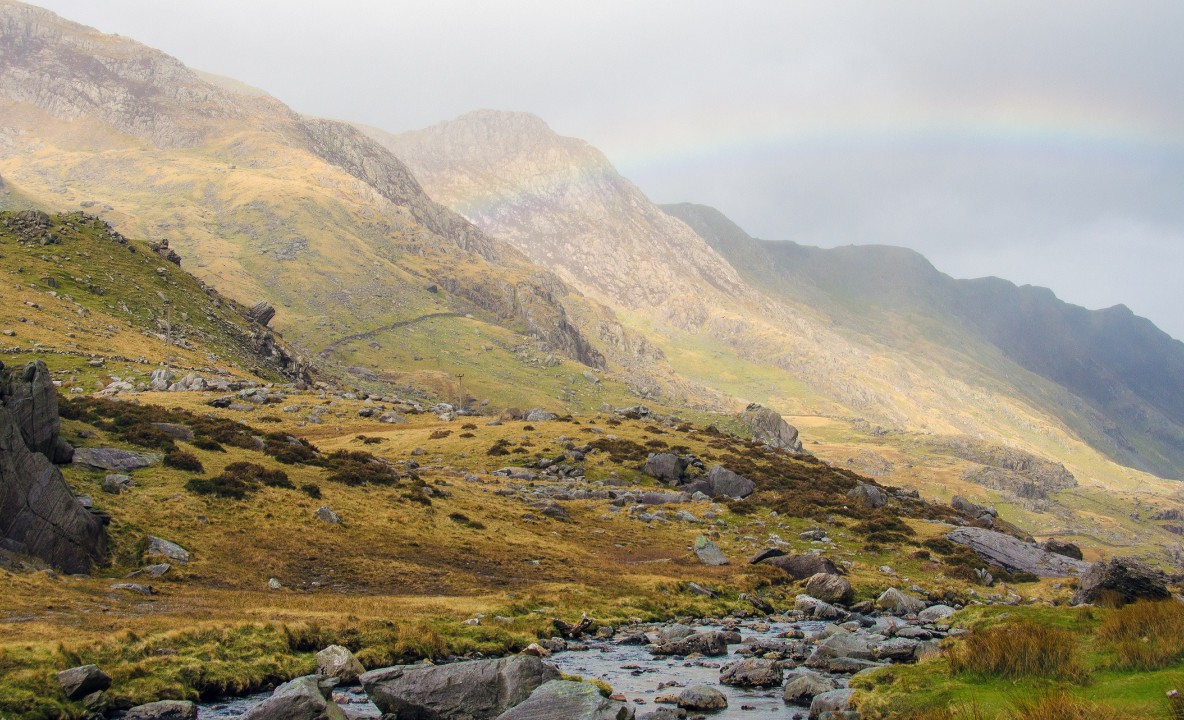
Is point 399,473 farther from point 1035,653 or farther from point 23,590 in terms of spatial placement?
point 1035,653

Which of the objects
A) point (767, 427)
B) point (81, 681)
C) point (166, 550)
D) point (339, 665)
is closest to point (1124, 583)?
point (339, 665)

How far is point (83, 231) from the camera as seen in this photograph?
10738 cm

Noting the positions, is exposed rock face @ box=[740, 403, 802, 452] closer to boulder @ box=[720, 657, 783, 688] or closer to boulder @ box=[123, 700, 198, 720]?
boulder @ box=[720, 657, 783, 688]

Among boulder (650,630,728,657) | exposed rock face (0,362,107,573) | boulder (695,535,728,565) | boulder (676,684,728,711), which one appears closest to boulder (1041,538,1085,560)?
boulder (695,535,728,565)

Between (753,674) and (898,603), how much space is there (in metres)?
20.1

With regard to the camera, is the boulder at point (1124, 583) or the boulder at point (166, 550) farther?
the boulder at point (166, 550)

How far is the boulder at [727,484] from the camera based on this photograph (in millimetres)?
67688

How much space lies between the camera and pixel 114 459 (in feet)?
121

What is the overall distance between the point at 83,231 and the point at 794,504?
111309 millimetres

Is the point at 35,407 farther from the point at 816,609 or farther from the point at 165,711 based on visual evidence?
the point at 816,609

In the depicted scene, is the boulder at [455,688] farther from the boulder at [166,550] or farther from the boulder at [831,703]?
the boulder at [166,550]

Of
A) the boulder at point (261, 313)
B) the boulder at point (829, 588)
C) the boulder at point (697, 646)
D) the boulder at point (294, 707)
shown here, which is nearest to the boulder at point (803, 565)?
the boulder at point (829, 588)

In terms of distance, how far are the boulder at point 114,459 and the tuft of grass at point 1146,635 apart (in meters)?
41.8

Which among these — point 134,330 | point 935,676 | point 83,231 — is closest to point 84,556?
point 935,676
